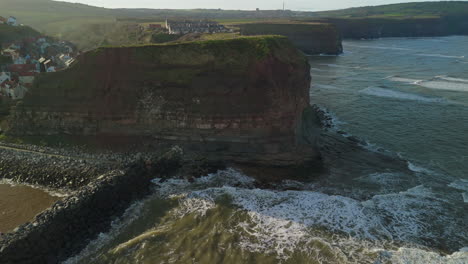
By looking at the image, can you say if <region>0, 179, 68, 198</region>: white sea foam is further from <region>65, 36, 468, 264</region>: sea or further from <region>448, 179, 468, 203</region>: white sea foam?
<region>448, 179, 468, 203</region>: white sea foam

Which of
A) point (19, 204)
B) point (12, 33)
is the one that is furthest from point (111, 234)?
point (12, 33)

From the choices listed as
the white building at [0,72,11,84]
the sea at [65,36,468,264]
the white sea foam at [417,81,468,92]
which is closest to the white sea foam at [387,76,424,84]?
the white sea foam at [417,81,468,92]

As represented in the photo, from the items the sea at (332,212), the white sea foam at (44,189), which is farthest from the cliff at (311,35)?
the white sea foam at (44,189)

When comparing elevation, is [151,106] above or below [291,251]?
above

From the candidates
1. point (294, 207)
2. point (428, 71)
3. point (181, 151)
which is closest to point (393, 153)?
point (294, 207)

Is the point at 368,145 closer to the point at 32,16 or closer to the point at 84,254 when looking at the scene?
the point at 84,254

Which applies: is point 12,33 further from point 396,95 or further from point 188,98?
point 396,95

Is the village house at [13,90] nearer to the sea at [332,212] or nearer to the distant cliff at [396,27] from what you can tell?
the sea at [332,212]
